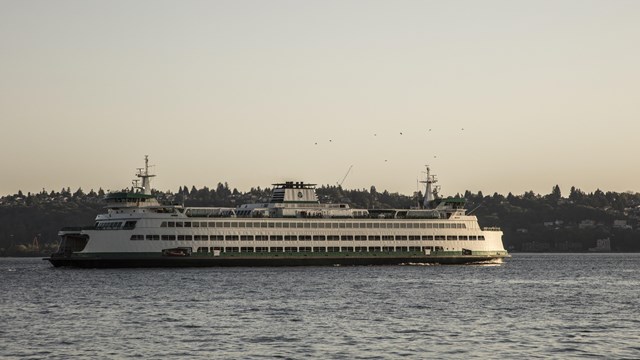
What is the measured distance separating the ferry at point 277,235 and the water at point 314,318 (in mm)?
21501

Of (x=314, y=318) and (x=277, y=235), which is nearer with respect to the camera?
(x=314, y=318)

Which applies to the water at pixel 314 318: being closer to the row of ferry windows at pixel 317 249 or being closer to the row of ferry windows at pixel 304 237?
the row of ferry windows at pixel 304 237

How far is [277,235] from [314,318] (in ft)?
249

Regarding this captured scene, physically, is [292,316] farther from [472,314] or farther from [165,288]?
[165,288]

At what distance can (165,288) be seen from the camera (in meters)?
90.8

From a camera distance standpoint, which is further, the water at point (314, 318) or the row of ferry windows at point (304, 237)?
the row of ferry windows at point (304, 237)

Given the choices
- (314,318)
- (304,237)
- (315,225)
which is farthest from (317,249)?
(314,318)

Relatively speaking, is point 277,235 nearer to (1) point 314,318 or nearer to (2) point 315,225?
(2) point 315,225

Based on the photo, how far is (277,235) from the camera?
14000cm

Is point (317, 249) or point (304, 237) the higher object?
point (304, 237)

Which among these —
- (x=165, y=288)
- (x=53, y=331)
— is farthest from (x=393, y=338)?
(x=165, y=288)

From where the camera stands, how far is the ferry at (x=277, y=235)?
127750 mm

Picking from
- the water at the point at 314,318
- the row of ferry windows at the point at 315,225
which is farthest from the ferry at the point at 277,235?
the water at the point at 314,318

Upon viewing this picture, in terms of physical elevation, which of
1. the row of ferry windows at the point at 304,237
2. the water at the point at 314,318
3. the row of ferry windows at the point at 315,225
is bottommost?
the water at the point at 314,318
